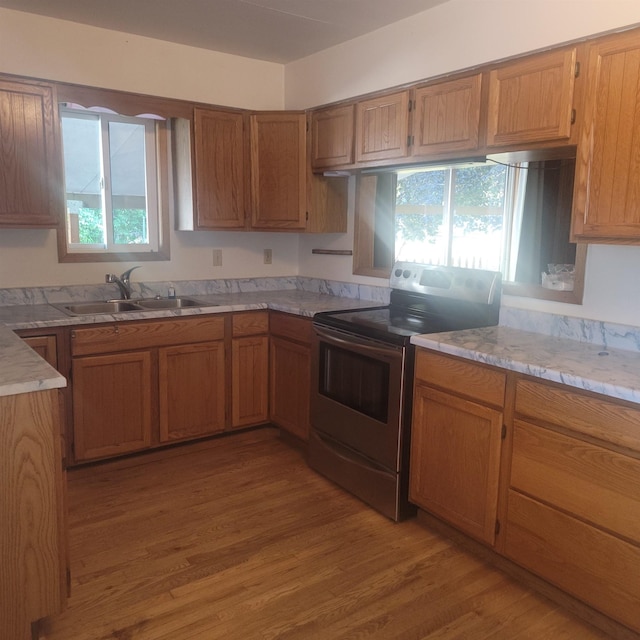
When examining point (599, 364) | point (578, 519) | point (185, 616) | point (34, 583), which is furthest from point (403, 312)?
point (34, 583)

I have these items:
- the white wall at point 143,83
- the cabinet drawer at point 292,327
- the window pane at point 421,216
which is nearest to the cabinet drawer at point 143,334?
the cabinet drawer at point 292,327

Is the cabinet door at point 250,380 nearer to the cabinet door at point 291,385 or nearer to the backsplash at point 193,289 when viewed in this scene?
the cabinet door at point 291,385

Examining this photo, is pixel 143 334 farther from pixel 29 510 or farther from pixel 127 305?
pixel 29 510

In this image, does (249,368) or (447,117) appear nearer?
(447,117)

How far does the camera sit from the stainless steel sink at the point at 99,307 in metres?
3.32

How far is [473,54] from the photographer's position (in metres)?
2.76

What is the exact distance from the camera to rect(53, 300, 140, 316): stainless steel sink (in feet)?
10.9

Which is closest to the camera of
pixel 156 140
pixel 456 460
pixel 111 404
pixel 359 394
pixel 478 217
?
pixel 456 460

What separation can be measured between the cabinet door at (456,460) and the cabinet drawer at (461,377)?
0.04m

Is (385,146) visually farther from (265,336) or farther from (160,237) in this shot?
(160,237)

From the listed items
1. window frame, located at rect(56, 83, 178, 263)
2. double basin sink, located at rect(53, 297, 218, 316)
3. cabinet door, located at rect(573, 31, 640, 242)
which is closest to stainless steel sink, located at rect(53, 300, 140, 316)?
double basin sink, located at rect(53, 297, 218, 316)

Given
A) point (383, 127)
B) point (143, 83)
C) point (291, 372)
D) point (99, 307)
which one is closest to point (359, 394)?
point (291, 372)

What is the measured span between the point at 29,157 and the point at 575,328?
2.77 metres

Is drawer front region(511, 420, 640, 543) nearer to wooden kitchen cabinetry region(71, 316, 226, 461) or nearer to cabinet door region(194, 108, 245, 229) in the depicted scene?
wooden kitchen cabinetry region(71, 316, 226, 461)
